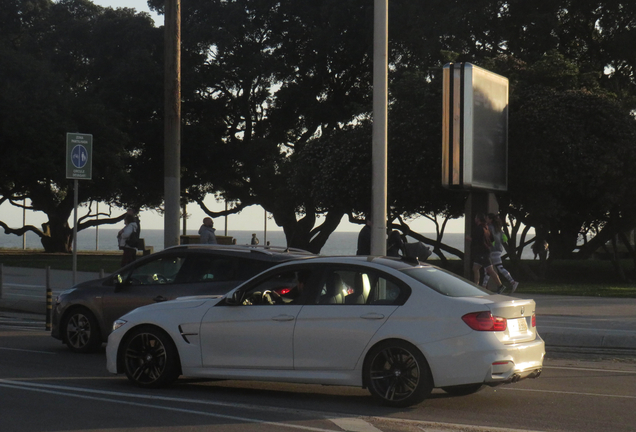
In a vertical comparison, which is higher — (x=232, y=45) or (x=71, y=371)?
(x=232, y=45)

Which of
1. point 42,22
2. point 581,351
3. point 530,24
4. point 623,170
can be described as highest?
point 42,22

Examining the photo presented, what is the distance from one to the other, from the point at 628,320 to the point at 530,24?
2021 cm

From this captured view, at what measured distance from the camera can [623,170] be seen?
2739 cm

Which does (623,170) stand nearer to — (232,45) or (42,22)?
(232,45)

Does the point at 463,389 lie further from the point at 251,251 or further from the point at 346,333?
the point at 251,251

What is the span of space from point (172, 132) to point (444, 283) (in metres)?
8.88

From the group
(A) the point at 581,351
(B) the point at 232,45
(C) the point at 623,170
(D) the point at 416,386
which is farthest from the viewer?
(B) the point at 232,45

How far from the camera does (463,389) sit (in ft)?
27.4

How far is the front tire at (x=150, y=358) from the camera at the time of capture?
9.02 meters

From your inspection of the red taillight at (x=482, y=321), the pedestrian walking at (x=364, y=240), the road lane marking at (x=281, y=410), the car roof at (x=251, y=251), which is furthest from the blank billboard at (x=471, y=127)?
the road lane marking at (x=281, y=410)

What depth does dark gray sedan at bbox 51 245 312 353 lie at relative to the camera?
444 inches

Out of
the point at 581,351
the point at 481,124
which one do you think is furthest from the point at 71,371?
the point at 481,124

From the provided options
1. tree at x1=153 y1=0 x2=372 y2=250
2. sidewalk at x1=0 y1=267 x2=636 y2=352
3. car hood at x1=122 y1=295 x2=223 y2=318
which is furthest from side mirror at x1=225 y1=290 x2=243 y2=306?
tree at x1=153 y1=0 x2=372 y2=250

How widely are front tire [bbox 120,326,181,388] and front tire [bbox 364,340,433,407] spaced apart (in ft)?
7.13
